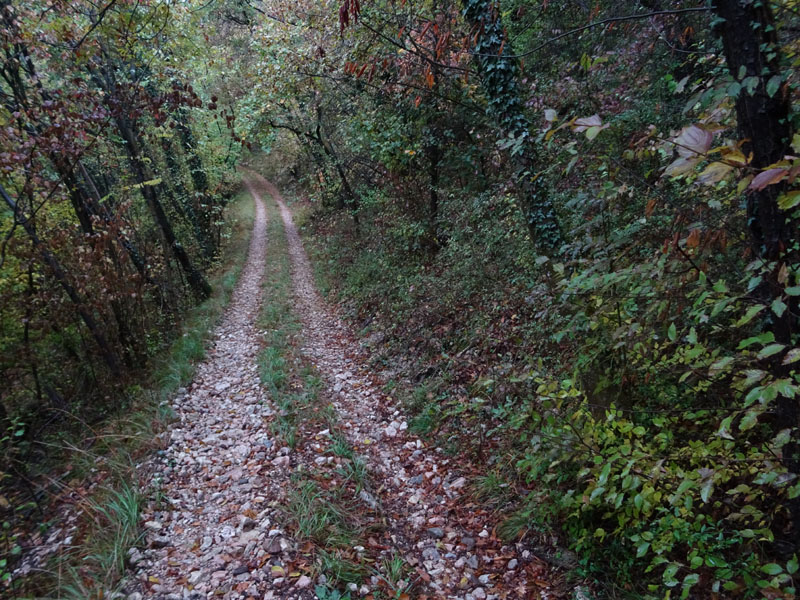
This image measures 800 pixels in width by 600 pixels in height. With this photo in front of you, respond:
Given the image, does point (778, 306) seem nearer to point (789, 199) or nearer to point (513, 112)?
point (789, 199)

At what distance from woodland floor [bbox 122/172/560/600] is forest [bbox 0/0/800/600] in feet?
0.11

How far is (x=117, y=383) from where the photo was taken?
7.37 m

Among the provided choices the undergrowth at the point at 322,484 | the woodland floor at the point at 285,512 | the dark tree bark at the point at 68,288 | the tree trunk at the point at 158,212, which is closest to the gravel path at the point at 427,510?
the woodland floor at the point at 285,512

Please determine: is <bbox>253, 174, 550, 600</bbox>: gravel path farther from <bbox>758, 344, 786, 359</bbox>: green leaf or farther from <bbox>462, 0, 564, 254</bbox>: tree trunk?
<bbox>462, 0, 564, 254</bbox>: tree trunk

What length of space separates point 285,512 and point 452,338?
13.6 ft

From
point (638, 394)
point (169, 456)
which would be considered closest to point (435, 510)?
point (638, 394)

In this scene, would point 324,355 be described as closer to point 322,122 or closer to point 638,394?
point 638,394

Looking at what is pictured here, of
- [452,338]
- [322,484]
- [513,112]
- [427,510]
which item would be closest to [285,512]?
[322,484]

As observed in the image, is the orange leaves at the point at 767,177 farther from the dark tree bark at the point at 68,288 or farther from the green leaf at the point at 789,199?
the dark tree bark at the point at 68,288

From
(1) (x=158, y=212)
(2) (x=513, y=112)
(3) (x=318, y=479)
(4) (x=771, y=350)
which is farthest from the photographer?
(1) (x=158, y=212)

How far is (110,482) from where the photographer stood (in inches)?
186

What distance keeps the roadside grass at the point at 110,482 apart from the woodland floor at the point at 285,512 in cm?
18

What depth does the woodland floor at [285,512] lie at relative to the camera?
3734 millimetres

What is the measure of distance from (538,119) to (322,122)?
11368 mm
